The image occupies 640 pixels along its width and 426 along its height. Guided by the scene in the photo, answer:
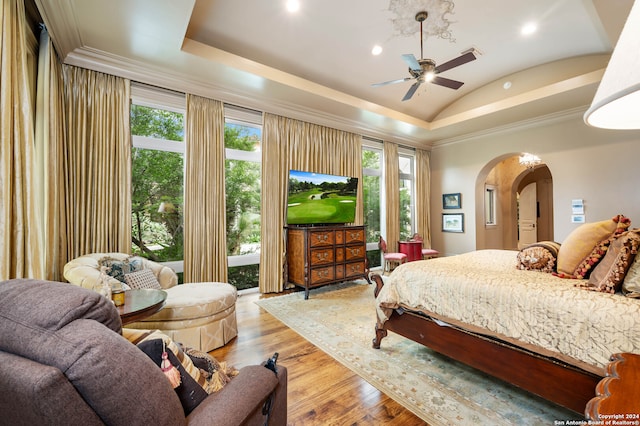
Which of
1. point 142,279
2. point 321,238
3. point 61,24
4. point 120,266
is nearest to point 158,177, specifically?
point 120,266

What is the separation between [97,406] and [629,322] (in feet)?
6.96

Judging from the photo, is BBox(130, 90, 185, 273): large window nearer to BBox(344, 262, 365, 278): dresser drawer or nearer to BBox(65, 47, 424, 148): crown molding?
BBox(65, 47, 424, 148): crown molding

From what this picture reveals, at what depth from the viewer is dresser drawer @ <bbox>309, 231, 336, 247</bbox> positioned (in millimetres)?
4227

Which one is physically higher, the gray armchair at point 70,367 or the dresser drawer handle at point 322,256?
the gray armchair at point 70,367

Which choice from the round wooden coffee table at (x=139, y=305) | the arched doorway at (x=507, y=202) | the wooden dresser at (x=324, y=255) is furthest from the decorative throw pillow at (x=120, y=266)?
the arched doorway at (x=507, y=202)

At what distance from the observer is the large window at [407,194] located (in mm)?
6684

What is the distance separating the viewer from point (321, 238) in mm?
4328

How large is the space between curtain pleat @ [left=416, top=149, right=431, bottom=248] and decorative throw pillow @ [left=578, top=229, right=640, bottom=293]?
505 cm

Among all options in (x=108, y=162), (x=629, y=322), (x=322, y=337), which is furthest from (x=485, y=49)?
(x=108, y=162)

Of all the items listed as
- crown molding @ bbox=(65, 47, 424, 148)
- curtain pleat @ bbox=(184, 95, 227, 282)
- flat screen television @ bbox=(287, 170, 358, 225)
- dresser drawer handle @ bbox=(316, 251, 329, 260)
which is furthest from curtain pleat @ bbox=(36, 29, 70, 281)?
dresser drawer handle @ bbox=(316, 251, 329, 260)

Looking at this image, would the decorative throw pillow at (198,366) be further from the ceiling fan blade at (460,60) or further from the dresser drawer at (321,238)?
the ceiling fan blade at (460,60)

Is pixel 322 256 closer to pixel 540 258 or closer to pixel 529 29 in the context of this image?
pixel 540 258

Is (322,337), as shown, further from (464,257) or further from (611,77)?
(611,77)

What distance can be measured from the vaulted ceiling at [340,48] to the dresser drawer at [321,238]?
207cm
